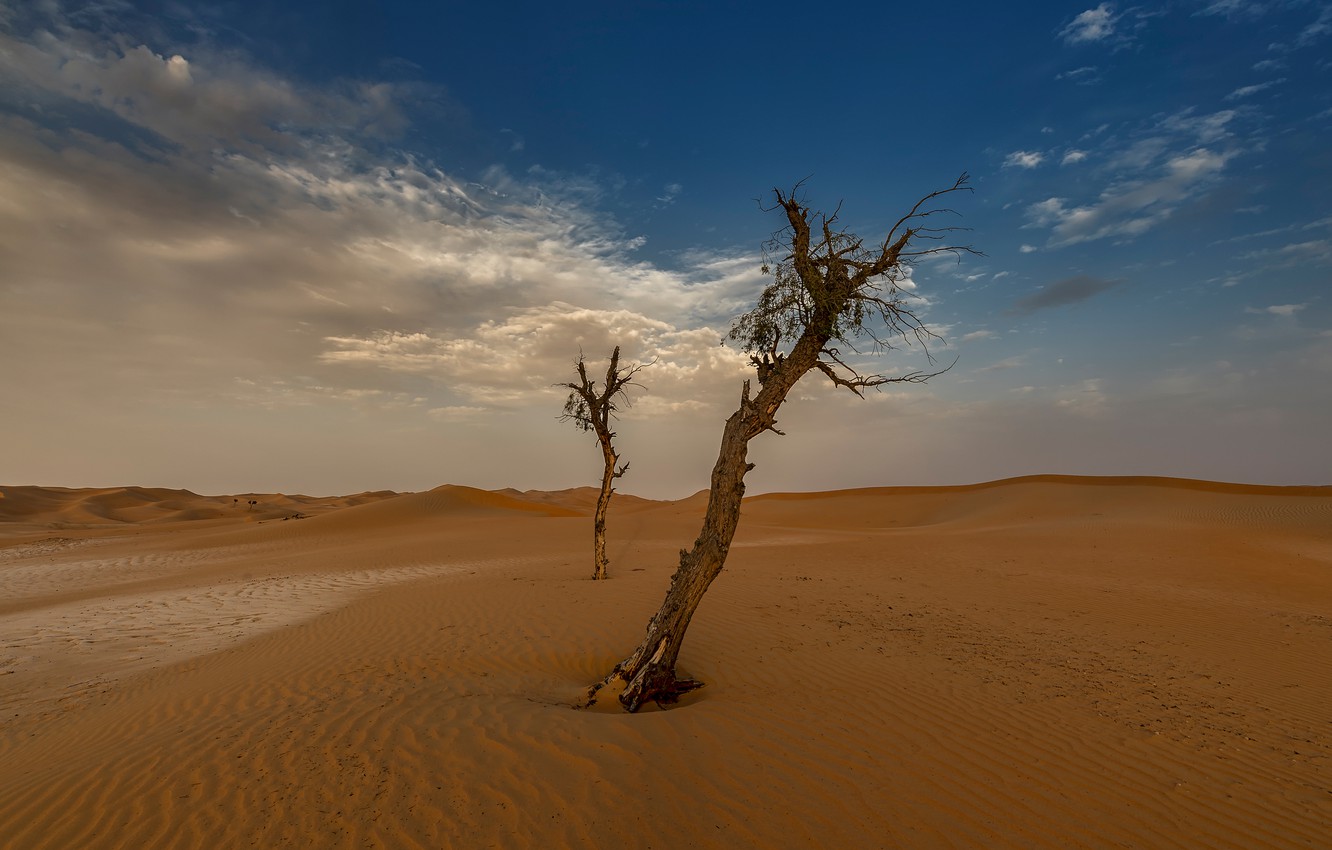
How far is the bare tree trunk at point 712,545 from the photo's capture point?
7133 mm

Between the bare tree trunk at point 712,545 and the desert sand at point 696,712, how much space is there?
500 mm

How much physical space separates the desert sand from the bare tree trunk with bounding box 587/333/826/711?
50cm

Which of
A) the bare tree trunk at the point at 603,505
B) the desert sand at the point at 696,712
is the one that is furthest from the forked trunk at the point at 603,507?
the desert sand at the point at 696,712

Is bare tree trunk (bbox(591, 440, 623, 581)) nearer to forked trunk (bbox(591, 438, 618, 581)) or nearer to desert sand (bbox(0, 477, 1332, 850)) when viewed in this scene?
forked trunk (bbox(591, 438, 618, 581))

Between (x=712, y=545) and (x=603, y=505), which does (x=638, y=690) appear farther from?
(x=603, y=505)

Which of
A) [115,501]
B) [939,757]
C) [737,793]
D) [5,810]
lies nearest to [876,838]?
[737,793]

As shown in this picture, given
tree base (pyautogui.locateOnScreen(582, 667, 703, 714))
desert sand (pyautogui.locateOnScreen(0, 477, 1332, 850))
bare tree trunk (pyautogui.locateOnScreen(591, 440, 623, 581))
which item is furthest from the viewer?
bare tree trunk (pyautogui.locateOnScreen(591, 440, 623, 581))

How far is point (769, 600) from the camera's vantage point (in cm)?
1315

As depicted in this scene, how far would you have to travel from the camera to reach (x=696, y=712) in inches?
259

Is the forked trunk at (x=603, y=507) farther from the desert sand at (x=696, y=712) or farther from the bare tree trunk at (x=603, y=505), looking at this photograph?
the desert sand at (x=696, y=712)

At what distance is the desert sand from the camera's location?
4754mm

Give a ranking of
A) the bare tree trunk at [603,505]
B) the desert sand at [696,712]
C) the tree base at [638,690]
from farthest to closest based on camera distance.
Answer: the bare tree trunk at [603,505]
the tree base at [638,690]
the desert sand at [696,712]

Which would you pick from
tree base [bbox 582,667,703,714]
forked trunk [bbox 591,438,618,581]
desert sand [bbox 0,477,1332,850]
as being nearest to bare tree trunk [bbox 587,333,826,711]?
tree base [bbox 582,667,703,714]

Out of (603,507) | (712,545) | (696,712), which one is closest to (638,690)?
(696,712)
